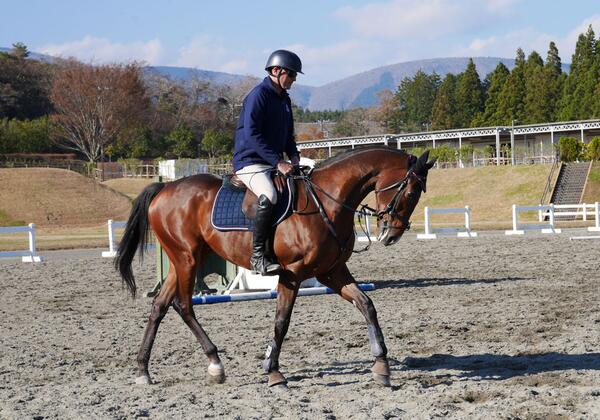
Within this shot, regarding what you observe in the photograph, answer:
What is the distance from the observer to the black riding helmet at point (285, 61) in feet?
23.5

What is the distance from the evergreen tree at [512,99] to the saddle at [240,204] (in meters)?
79.6

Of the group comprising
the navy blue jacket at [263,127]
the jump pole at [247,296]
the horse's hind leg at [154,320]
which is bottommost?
the jump pole at [247,296]

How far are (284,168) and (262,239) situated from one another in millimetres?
638

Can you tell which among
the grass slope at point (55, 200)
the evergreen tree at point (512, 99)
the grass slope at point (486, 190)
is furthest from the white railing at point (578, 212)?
the evergreen tree at point (512, 99)

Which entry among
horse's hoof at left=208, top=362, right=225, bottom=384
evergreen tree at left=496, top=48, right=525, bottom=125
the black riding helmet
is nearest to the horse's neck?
the black riding helmet

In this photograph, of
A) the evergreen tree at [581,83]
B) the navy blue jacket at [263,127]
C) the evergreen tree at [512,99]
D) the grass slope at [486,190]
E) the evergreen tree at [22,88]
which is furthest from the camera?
the evergreen tree at [512,99]

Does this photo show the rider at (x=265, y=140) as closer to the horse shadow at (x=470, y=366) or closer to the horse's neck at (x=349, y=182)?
the horse's neck at (x=349, y=182)

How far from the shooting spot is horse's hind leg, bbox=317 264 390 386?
22.2 ft

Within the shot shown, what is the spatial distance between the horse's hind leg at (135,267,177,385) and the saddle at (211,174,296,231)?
0.74 m

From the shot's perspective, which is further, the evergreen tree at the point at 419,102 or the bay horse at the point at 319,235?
the evergreen tree at the point at 419,102

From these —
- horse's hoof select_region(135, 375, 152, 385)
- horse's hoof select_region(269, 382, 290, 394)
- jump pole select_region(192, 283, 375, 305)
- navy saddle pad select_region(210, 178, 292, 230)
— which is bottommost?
jump pole select_region(192, 283, 375, 305)

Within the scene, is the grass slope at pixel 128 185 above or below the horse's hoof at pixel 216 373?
below

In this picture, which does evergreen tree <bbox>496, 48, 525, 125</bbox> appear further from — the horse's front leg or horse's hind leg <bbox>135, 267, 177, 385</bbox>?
the horse's front leg

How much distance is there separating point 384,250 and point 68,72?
195ft
